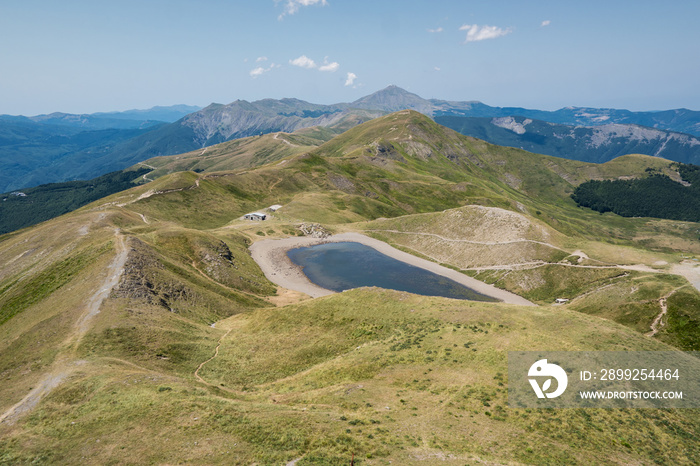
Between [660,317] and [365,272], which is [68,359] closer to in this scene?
[365,272]

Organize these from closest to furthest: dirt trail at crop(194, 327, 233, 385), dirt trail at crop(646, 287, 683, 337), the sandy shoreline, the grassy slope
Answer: the grassy slope < dirt trail at crop(194, 327, 233, 385) < dirt trail at crop(646, 287, 683, 337) < the sandy shoreline

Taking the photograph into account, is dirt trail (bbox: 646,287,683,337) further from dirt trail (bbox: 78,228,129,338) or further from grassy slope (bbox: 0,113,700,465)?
dirt trail (bbox: 78,228,129,338)

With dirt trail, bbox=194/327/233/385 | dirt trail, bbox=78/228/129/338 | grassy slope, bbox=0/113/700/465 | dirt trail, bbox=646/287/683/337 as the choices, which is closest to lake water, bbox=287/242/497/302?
grassy slope, bbox=0/113/700/465

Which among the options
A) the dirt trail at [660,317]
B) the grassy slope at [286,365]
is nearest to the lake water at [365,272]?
the grassy slope at [286,365]

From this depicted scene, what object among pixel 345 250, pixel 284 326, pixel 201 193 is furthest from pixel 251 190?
pixel 284 326

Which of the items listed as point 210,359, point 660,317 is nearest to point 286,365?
point 210,359

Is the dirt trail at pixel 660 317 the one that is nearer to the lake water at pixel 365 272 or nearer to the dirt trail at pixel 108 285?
the lake water at pixel 365 272
